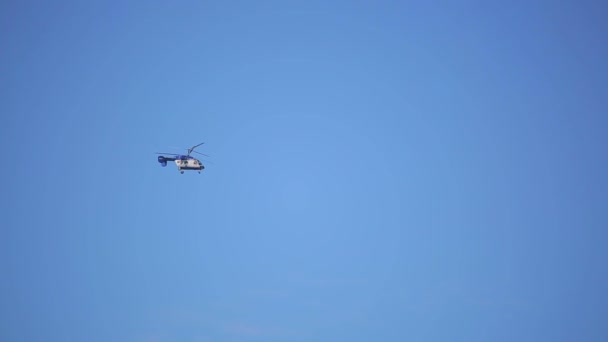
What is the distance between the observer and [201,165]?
221 feet

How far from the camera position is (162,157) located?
71188 millimetres

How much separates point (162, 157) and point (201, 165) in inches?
331
